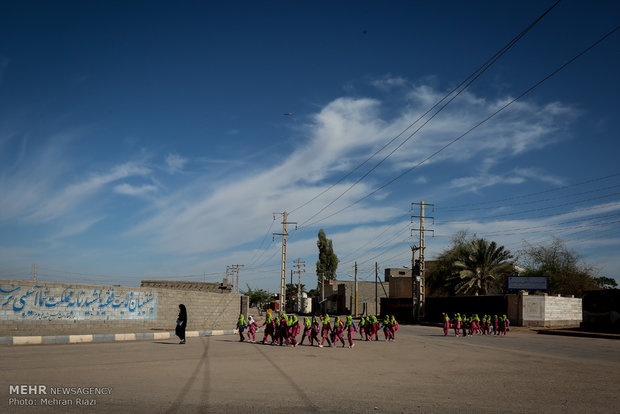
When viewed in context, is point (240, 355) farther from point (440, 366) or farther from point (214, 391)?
point (214, 391)

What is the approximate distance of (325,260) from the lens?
94.0 metres

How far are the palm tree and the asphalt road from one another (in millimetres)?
36244

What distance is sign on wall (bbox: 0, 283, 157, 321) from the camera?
2141 centimetres

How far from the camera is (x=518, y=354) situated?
17.8 metres

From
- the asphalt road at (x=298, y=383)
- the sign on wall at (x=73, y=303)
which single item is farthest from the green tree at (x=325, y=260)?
the asphalt road at (x=298, y=383)

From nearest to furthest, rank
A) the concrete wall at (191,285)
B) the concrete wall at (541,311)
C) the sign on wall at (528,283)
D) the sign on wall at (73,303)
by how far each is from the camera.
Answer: the sign on wall at (73,303)
the concrete wall at (541,311)
the sign on wall at (528,283)
the concrete wall at (191,285)

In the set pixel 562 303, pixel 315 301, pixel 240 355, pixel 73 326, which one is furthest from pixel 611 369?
pixel 315 301

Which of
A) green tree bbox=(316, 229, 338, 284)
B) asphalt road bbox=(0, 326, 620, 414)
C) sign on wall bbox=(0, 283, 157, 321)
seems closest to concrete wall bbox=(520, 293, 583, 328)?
asphalt road bbox=(0, 326, 620, 414)

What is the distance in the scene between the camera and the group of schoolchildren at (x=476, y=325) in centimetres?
2964

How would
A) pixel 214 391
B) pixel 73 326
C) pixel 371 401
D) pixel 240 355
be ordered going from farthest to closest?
pixel 73 326
pixel 240 355
pixel 214 391
pixel 371 401

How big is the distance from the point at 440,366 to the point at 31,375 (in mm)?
9629

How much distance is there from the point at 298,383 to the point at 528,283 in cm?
4048

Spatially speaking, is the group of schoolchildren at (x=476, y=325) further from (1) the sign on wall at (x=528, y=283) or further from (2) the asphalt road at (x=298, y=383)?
(2) the asphalt road at (x=298, y=383)

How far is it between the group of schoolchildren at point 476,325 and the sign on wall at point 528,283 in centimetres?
1329
